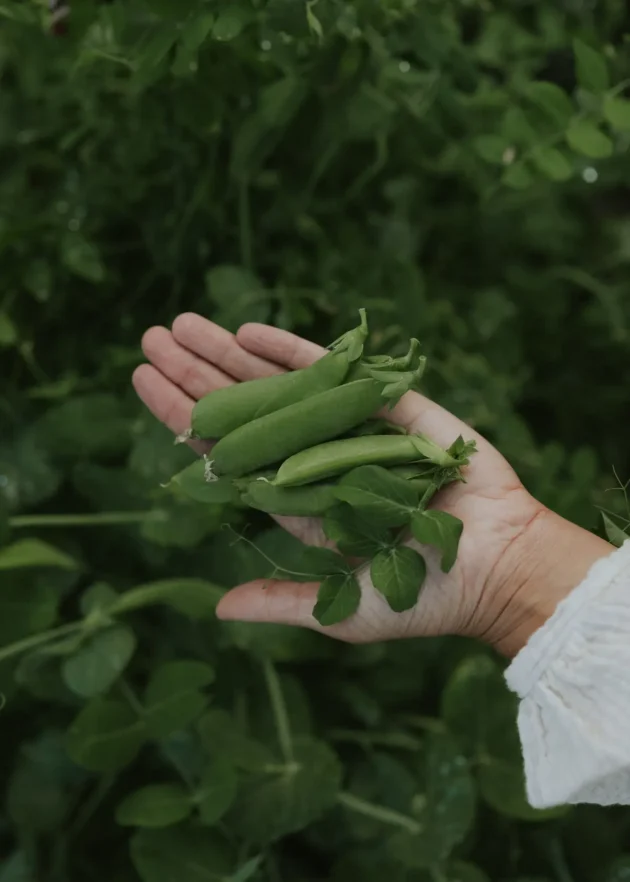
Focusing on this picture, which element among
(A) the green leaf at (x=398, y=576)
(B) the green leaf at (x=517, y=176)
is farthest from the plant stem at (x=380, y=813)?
(B) the green leaf at (x=517, y=176)

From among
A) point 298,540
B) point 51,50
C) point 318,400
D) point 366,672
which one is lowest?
point 366,672

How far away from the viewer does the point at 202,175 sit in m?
1.44

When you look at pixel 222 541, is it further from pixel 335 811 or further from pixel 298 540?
pixel 335 811

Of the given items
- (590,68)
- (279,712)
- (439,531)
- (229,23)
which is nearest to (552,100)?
(590,68)

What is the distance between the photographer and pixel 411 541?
3.10 ft

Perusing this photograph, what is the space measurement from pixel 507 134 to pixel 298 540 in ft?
2.33

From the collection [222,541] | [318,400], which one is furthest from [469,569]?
[222,541]

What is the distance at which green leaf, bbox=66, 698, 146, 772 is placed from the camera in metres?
1.05

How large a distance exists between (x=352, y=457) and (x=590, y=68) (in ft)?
2.32

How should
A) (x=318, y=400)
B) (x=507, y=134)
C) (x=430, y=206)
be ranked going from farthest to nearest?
1. (x=430, y=206)
2. (x=507, y=134)
3. (x=318, y=400)

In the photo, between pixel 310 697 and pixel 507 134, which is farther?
pixel 310 697

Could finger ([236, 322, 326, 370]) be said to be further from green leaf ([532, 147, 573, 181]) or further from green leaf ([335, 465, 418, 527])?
green leaf ([532, 147, 573, 181])

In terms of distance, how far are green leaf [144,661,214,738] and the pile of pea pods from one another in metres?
0.25

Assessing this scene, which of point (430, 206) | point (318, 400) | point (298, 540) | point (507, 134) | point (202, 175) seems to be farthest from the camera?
point (430, 206)
